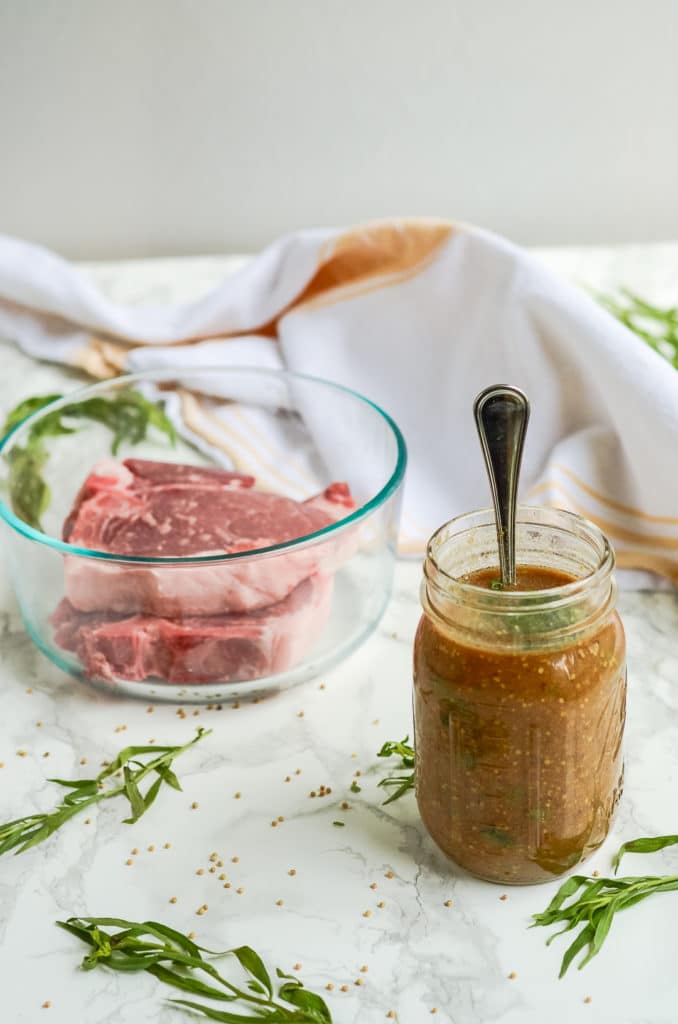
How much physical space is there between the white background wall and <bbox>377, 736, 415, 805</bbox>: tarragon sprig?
117 centimetres

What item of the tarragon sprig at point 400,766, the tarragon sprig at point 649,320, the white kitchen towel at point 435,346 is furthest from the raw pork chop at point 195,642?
the tarragon sprig at point 649,320

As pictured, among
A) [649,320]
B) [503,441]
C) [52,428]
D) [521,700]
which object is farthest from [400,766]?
[649,320]

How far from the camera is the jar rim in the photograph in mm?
745

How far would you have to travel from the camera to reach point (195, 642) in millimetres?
1021

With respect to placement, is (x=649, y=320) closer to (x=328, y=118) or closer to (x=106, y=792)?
(x=328, y=118)


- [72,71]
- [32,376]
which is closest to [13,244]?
[32,376]

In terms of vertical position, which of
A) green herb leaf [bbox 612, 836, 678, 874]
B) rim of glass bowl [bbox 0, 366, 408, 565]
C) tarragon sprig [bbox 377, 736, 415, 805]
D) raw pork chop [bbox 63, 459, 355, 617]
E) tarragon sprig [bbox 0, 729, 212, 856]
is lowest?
tarragon sprig [bbox 0, 729, 212, 856]

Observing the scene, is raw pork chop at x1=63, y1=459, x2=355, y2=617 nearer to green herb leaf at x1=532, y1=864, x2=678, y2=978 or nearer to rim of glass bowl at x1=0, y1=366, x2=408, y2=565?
rim of glass bowl at x1=0, y1=366, x2=408, y2=565

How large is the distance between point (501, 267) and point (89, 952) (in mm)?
879

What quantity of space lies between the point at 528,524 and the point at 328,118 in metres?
1.17

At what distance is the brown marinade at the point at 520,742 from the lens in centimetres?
76

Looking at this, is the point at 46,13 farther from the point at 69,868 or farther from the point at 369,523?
the point at 69,868

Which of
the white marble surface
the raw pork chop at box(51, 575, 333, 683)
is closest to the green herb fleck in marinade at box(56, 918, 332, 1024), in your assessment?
the white marble surface

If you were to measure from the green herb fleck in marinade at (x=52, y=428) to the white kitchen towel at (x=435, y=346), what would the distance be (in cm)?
12
